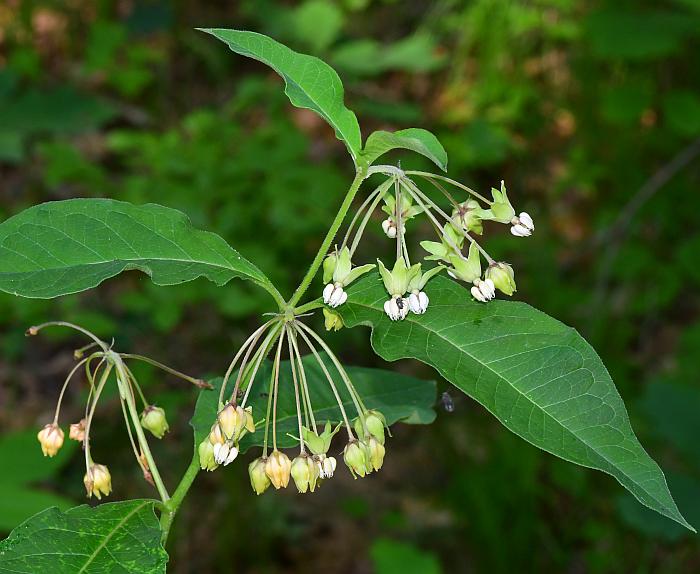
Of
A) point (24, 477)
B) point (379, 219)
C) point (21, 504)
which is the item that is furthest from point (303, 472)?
point (379, 219)

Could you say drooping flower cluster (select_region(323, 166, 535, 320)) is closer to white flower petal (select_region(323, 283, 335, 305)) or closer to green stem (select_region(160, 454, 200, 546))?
white flower petal (select_region(323, 283, 335, 305))

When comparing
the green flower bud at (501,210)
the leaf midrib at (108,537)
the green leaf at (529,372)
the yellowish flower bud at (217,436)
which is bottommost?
the leaf midrib at (108,537)

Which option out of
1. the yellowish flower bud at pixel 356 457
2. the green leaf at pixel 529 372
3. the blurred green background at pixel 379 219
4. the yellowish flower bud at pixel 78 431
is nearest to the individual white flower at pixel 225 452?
the yellowish flower bud at pixel 356 457

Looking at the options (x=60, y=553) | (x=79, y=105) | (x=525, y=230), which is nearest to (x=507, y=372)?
(x=525, y=230)

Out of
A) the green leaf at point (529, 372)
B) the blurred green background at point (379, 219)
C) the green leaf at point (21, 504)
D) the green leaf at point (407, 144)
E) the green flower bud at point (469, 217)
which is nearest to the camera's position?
the green leaf at point (529, 372)

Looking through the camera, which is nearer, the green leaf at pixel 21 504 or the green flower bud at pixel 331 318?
the green flower bud at pixel 331 318

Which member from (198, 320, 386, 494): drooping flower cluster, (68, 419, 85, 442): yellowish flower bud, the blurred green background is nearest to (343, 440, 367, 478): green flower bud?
(198, 320, 386, 494): drooping flower cluster

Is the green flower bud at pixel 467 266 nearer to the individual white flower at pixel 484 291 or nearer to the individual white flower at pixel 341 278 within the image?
the individual white flower at pixel 484 291
